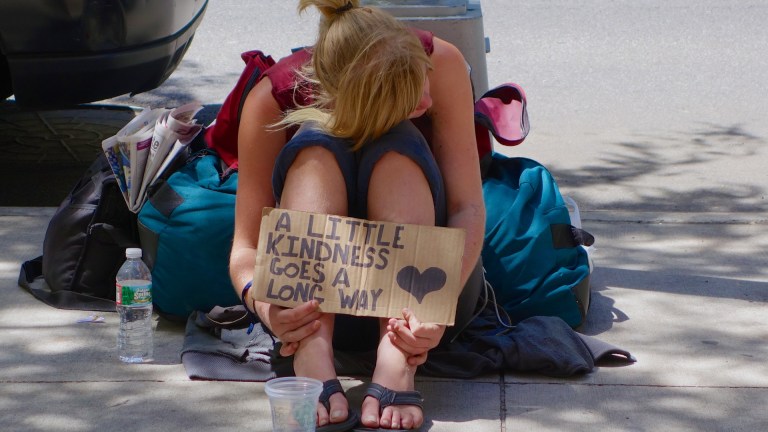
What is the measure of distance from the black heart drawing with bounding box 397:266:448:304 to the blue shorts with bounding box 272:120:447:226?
23cm

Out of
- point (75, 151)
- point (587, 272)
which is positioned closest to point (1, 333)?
point (587, 272)

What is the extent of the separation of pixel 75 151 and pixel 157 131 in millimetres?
2413

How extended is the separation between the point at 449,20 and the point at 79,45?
1.51 metres

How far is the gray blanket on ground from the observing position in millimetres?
3117

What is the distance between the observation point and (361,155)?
9.55 feet

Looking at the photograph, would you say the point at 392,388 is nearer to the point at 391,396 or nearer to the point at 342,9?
the point at 391,396

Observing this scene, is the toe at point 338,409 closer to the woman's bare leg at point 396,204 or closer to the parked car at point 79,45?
the woman's bare leg at point 396,204

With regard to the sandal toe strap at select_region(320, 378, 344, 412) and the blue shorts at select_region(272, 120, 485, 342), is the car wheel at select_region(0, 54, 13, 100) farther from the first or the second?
the sandal toe strap at select_region(320, 378, 344, 412)

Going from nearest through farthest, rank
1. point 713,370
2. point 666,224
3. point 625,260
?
point 713,370 → point 625,260 → point 666,224

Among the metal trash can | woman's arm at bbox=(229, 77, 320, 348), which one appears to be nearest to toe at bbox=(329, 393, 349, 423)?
woman's arm at bbox=(229, 77, 320, 348)

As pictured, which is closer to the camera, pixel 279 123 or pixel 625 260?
pixel 279 123

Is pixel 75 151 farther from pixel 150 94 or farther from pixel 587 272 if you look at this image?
pixel 587 272

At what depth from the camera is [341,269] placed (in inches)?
111

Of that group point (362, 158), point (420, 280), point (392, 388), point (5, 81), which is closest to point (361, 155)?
point (362, 158)
